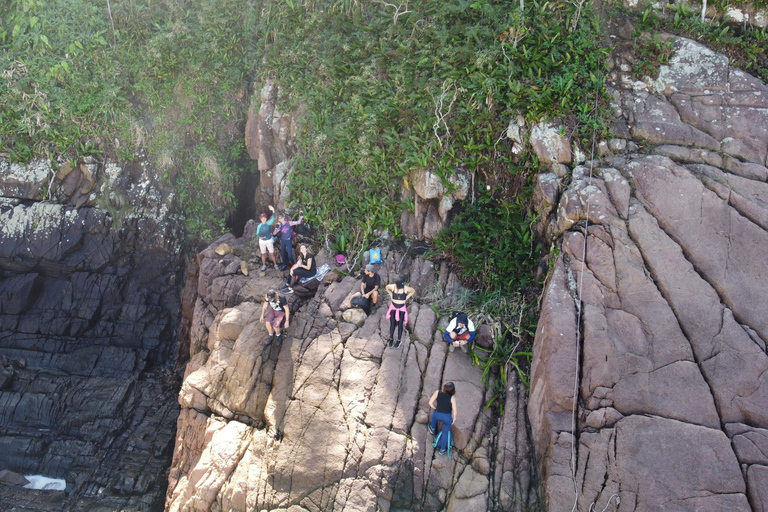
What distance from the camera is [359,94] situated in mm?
13125

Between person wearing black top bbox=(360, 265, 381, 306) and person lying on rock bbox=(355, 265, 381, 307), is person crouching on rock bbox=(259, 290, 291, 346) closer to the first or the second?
person lying on rock bbox=(355, 265, 381, 307)

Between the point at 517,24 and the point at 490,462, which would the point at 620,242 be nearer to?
the point at 490,462

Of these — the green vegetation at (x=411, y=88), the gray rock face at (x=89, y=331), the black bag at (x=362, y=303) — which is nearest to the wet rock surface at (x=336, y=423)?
the black bag at (x=362, y=303)

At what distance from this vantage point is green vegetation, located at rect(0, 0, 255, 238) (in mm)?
15391

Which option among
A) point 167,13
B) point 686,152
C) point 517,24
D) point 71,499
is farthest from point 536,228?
point 167,13

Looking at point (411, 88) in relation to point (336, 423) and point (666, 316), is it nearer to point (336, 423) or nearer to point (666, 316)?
point (666, 316)

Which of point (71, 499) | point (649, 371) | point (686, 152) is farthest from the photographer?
point (71, 499)

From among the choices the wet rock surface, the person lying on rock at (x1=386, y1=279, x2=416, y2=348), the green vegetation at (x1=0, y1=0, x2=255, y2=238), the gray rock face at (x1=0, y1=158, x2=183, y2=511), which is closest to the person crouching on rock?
the wet rock surface

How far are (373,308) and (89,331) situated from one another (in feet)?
29.0

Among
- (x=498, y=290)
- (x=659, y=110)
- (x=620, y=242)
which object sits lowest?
(x=498, y=290)

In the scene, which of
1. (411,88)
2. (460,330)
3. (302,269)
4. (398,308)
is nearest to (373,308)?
(398,308)

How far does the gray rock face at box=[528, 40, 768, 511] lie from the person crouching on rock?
490cm

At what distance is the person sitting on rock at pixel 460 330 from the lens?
9898 mm

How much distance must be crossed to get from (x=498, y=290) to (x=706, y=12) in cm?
689
